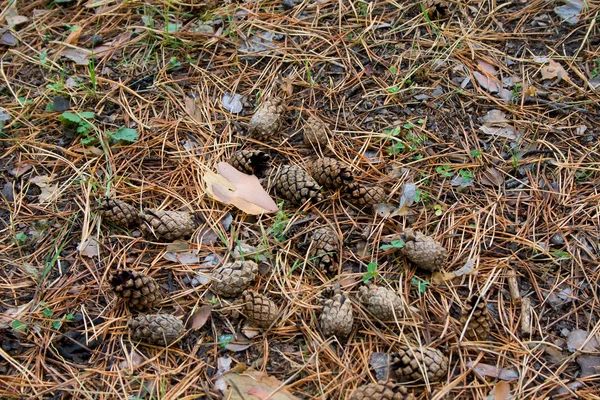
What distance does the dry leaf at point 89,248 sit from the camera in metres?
2.35

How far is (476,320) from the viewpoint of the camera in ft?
6.91

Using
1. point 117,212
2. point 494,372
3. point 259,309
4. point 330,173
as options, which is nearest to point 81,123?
point 117,212

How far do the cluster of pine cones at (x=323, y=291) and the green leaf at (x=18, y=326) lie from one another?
394 millimetres

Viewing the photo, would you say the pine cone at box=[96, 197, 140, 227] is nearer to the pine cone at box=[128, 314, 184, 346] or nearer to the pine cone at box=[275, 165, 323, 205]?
the pine cone at box=[128, 314, 184, 346]

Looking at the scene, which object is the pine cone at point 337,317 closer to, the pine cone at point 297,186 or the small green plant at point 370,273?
the small green plant at point 370,273

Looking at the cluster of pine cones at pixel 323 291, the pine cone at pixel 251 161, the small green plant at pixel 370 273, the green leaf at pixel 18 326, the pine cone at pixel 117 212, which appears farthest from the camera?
the pine cone at pixel 251 161

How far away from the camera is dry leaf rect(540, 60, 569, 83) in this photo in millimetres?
2906

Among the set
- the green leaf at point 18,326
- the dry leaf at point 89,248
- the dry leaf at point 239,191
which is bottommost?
the green leaf at point 18,326

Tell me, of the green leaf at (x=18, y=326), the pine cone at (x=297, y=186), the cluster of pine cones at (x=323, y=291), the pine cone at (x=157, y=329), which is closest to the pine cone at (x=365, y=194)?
the cluster of pine cones at (x=323, y=291)

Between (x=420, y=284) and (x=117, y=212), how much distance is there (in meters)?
1.28

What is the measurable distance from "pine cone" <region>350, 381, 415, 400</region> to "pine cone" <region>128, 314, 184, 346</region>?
69cm

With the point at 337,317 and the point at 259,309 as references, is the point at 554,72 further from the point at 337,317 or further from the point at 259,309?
the point at 259,309

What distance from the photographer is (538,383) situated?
6.64 feet

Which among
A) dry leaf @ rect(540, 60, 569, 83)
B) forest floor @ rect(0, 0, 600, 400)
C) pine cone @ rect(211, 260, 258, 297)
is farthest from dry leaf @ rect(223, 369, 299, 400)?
dry leaf @ rect(540, 60, 569, 83)
